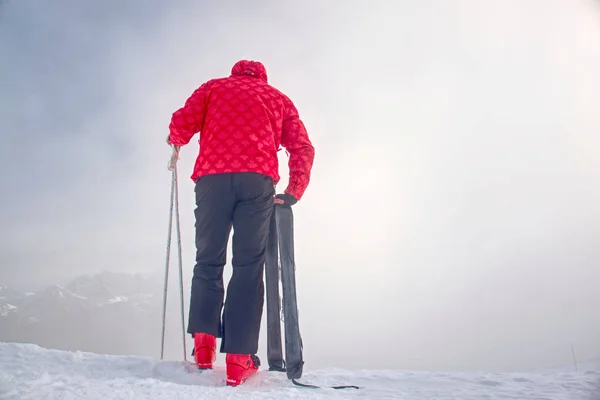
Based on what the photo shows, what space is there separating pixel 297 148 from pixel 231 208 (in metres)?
1.05

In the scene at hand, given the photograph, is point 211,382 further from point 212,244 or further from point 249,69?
point 249,69

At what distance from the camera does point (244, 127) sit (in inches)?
133

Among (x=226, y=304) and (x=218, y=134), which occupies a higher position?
(x=218, y=134)

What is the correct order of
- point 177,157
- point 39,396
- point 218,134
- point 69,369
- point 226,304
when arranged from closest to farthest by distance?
point 39,396
point 69,369
point 226,304
point 218,134
point 177,157

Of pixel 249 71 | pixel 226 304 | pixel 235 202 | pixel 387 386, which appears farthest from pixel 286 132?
pixel 387 386

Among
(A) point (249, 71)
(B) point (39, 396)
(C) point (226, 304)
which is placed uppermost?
(A) point (249, 71)

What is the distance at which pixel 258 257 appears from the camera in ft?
10.6

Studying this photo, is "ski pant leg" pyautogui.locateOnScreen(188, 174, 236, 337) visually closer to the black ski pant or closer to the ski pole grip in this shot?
the black ski pant

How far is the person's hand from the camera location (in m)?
3.62

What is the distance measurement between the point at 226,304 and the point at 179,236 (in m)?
1.86

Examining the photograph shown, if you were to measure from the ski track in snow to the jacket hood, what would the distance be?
3033 mm

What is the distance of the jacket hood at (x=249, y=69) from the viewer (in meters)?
3.88

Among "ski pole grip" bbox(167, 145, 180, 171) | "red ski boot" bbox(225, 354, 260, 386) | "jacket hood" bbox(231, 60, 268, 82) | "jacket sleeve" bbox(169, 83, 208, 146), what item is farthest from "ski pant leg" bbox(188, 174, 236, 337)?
"jacket hood" bbox(231, 60, 268, 82)

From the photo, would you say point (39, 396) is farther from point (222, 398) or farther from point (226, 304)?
point (226, 304)
